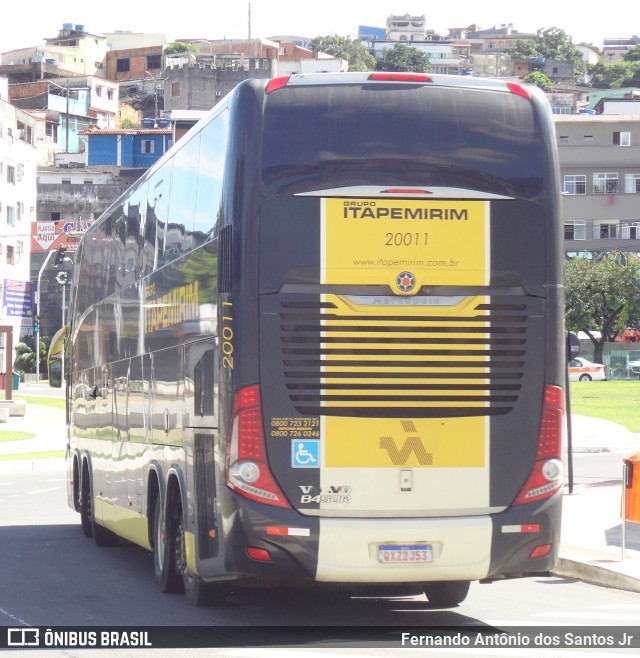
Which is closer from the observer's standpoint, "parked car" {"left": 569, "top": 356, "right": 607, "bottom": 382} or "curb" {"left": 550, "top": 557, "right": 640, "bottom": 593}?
"curb" {"left": 550, "top": 557, "right": 640, "bottom": 593}

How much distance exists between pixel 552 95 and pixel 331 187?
13843cm

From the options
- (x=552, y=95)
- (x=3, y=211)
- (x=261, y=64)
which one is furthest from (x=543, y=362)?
(x=552, y=95)

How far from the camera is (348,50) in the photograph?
173500 millimetres

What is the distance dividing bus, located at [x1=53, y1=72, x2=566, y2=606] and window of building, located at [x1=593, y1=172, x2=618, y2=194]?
90.6 meters

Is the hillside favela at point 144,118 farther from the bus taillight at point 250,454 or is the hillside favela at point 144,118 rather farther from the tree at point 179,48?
the bus taillight at point 250,454

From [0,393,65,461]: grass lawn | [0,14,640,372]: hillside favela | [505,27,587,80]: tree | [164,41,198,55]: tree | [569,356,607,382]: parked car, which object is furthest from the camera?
[505,27,587,80]: tree

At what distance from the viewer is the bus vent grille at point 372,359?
372 inches

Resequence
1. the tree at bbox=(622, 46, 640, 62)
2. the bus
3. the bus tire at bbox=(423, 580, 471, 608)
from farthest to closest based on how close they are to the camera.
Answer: the tree at bbox=(622, 46, 640, 62), the bus tire at bbox=(423, 580, 471, 608), the bus

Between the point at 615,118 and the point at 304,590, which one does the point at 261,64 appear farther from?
the point at 304,590

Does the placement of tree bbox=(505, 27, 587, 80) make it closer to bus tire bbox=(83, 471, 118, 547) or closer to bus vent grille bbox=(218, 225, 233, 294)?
bus tire bbox=(83, 471, 118, 547)

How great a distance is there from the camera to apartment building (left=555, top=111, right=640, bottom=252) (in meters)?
97.9

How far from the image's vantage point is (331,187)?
9.59 meters

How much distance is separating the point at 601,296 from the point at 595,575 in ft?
256

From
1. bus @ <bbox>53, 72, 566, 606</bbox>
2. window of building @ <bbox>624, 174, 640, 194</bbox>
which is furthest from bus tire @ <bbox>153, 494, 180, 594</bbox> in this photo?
window of building @ <bbox>624, 174, 640, 194</bbox>
